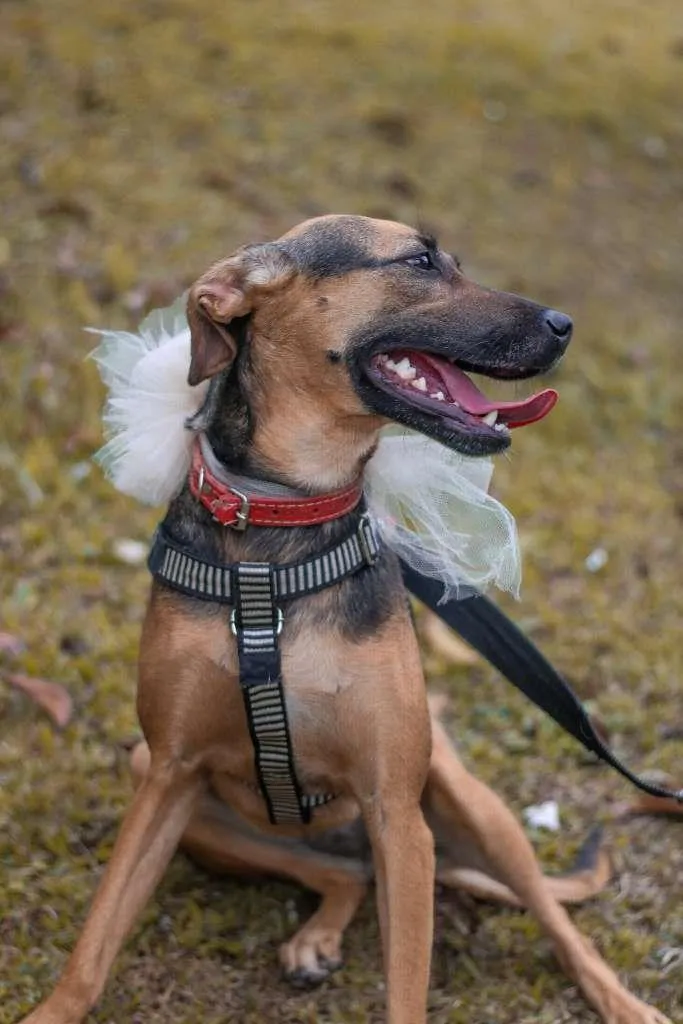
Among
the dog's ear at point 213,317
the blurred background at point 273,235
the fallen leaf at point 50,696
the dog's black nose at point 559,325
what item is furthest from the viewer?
the fallen leaf at point 50,696

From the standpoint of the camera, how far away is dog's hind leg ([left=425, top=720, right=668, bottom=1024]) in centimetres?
370

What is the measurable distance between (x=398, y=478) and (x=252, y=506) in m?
0.47

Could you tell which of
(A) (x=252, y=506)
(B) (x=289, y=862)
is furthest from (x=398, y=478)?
(B) (x=289, y=862)

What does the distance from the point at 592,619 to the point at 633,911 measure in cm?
175

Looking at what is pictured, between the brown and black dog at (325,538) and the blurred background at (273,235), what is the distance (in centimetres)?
59

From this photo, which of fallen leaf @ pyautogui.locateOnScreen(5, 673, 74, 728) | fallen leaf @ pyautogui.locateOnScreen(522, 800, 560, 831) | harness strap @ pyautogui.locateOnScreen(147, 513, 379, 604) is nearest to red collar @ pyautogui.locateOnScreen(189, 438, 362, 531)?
harness strap @ pyautogui.locateOnScreen(147, 513, 379, 604)

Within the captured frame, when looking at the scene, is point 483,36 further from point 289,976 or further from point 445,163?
point 289,976

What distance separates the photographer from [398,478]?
139 inches

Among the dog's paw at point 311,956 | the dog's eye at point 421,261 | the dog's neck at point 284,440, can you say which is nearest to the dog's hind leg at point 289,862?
the dog's paw at point 311,956

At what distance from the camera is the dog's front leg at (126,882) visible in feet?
10.7

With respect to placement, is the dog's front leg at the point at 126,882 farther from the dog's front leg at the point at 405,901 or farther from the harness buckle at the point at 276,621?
the dog's front leg at the point at 405,901

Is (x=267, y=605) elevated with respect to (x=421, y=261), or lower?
lower

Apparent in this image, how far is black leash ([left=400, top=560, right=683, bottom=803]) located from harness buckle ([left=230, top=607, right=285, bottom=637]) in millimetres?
616

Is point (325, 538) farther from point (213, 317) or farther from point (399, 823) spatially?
point (399, 823)
